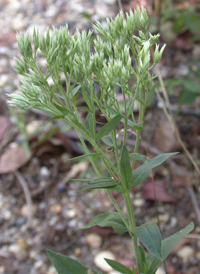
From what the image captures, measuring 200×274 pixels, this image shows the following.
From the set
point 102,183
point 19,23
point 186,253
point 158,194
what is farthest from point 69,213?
point 19,23

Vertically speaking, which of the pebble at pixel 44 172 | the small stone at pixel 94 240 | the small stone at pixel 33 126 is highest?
the small stone at pixel 33 126

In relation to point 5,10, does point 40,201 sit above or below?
below

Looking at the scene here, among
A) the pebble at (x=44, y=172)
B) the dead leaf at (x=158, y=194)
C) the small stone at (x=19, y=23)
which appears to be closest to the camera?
the dead leaf at (x=158, y=194)

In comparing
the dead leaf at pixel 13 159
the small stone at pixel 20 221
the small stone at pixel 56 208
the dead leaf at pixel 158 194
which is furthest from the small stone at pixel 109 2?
the small stone at pixel 20 221

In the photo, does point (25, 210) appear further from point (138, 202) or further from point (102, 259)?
point (138, 202)

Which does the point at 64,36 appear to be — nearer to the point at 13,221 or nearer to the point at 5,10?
the point at 13,221

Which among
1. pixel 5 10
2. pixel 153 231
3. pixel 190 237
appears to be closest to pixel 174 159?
pixel 190 237

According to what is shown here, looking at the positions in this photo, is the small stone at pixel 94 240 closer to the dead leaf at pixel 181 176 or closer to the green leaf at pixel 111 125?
the dead leaf at pixel 181 176
